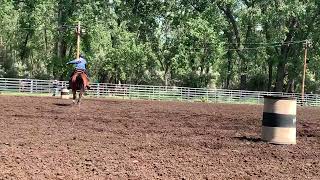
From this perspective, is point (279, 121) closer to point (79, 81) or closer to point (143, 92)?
point (79, 81)

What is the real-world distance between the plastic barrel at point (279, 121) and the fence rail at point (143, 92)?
115 ft

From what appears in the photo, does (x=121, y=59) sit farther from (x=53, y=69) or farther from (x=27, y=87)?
(x=27, y=87)

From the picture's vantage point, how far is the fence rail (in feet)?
151

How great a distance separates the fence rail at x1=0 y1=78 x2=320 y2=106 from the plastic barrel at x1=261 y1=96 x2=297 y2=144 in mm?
35002

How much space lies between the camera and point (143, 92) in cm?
4956

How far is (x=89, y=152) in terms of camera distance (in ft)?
23.7

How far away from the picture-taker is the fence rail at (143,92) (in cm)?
4606

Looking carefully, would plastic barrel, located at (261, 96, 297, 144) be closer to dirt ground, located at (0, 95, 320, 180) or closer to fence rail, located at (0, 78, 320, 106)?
dirt ground, located at (0, 95, 320, 180)

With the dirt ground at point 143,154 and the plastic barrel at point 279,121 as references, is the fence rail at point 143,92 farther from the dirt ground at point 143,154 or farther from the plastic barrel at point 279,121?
the plastic barrel at point 279,121

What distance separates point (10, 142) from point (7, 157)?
57.8 inches

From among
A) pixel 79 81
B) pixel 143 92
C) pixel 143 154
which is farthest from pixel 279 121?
pixel 143 92

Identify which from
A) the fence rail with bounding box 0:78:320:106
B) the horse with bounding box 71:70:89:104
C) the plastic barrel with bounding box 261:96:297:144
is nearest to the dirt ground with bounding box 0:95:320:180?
the plastic barrel with bounding box 261:96:297:144

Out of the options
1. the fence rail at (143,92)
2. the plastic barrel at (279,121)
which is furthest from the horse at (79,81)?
the fence rail at (143,92)

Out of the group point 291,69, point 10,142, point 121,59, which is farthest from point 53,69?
point 10,142
